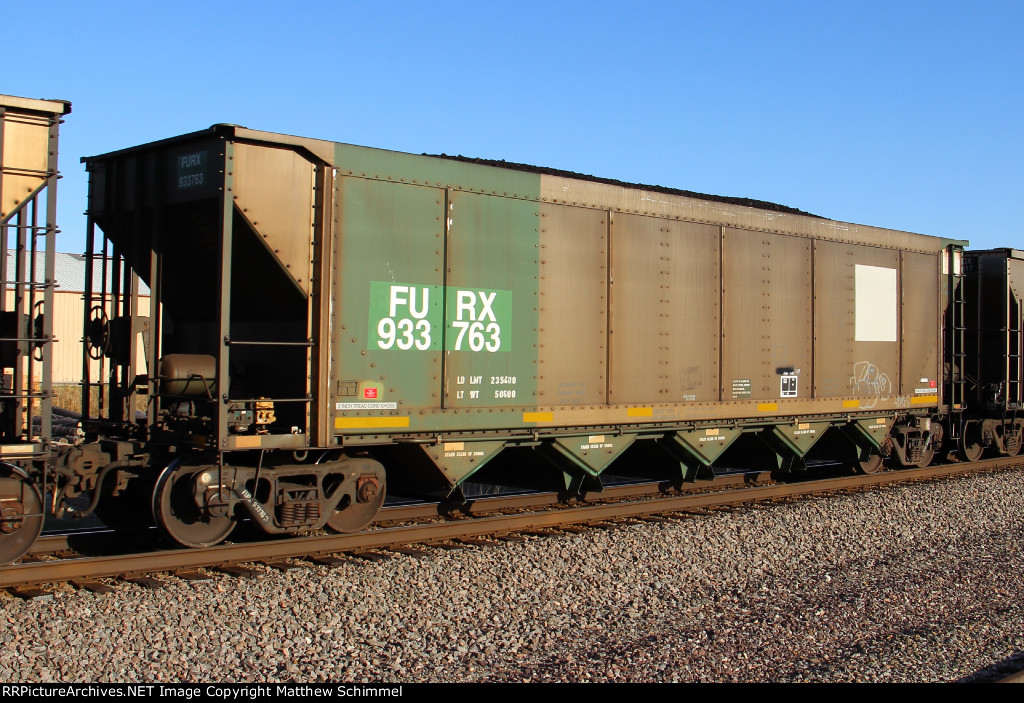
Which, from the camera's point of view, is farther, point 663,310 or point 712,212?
point 712,212

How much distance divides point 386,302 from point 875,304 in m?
7.99

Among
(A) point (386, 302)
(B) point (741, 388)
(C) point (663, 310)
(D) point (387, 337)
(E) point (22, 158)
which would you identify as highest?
(E) point (22, 158)

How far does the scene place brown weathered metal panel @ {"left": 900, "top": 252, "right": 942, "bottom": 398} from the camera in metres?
13.7

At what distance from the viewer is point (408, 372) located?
8.51 m

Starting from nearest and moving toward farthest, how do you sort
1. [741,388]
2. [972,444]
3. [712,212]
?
1. [712,212]
2. [741,388]
3. [972,444]

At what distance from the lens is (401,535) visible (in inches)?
335

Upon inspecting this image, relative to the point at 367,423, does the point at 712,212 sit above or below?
above

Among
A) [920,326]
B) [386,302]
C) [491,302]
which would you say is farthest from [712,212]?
[920,326]

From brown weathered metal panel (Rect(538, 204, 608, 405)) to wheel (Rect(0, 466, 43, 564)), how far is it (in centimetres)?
468

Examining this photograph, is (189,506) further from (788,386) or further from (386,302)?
(788,386)

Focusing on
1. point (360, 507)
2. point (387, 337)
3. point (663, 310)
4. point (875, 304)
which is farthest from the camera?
Answer: point (875, 304)

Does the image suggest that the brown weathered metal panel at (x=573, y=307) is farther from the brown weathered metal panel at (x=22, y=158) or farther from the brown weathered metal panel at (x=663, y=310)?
the brown weathered metal panel at (x=22, y=158)

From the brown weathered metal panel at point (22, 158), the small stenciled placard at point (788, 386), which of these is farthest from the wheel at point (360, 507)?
the small stenciled placard at point (788, 386)

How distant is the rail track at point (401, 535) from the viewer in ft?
22.8
